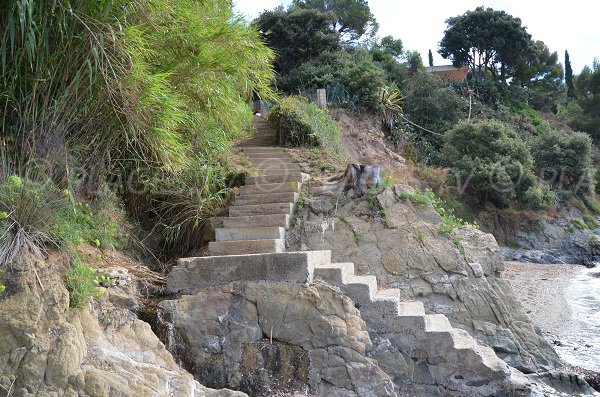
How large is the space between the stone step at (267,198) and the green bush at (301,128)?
293 centimetres

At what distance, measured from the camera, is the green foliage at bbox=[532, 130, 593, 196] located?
2206 cm

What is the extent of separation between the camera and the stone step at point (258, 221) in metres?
6.75

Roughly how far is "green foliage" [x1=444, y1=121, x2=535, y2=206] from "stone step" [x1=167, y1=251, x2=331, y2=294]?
14.3 metres

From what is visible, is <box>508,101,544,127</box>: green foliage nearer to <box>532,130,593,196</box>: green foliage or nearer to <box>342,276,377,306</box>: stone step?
<box>532,130,593,196</box>: green foliage

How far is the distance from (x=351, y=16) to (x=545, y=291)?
65.5 ft

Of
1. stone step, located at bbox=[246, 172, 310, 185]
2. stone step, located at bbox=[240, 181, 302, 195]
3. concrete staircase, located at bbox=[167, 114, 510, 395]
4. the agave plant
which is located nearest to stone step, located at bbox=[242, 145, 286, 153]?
stone step, located at bbox=[246, 172, 310, 185]

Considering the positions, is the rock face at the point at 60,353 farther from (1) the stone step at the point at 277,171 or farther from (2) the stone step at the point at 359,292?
(1) the stone step at the point at 277,171

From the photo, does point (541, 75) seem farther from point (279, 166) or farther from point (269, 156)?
point (279, 166)

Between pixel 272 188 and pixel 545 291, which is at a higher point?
pixel 272 188

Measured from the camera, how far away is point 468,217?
19.2 metres

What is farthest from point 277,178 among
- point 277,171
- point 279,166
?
point 279,166

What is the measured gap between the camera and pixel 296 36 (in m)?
22.2

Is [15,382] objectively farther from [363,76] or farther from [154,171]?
[363,76]

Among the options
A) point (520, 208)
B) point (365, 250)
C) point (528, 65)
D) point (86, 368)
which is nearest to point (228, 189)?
point (365, 250)
